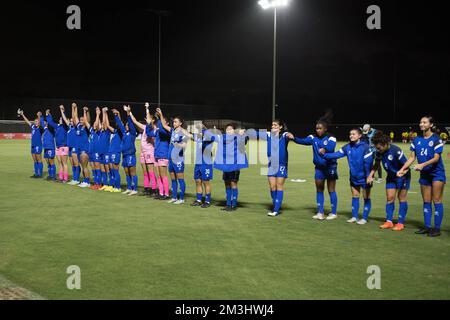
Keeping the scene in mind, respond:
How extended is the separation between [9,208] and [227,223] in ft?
16.7

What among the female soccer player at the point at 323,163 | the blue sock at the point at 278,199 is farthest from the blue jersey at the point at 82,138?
the female soccer player at the point at 323,163

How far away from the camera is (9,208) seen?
36.3 feet

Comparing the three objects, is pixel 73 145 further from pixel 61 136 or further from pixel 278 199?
pixel 278 199

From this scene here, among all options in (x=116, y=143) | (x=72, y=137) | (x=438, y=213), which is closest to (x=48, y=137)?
(x=72, y=137)

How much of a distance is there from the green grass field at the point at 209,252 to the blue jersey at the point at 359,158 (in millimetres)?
944

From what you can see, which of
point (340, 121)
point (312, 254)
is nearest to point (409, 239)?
point (312, 254)

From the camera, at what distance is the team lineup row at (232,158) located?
848cm

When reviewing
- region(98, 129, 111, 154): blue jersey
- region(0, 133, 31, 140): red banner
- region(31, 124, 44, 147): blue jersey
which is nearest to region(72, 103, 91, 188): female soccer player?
region(98, 129, 111, 154): blue jersey

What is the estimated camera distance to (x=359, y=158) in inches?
364

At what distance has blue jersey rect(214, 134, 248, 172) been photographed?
1063 centimetres

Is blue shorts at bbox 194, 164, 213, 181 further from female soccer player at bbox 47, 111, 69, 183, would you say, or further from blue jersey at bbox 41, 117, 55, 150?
blue jersey at bbox 41, 117, 55, 150

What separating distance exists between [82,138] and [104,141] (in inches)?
46.0

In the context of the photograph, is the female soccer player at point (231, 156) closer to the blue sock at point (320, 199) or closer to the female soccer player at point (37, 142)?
the blue sock at point (320, 199)
